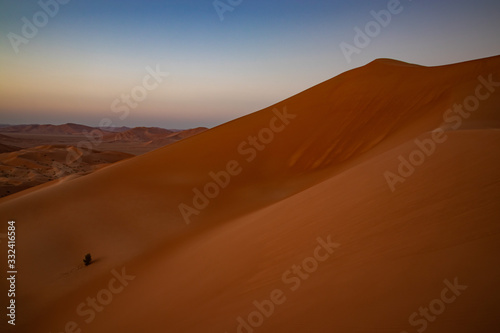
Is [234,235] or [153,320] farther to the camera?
[234,235]

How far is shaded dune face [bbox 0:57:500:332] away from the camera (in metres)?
2.36

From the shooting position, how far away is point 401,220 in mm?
3154

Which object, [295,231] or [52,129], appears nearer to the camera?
[295,231]

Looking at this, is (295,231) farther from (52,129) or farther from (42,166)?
(52,129)

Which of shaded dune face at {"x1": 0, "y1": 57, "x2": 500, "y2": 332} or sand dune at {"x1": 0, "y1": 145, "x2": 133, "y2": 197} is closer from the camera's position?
shaded dune face at {"x1": 0, "y1": 57, "x2": 500, "y2": 332}

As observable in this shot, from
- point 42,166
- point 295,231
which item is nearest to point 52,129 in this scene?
point 42,166

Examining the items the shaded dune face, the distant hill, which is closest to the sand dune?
the shaded dune face

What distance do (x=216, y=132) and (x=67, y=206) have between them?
8.51 meters

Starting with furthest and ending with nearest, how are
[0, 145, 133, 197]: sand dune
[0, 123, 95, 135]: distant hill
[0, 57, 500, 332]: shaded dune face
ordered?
1. [0, 123, 95, 135]: distant hill
2. [0, 145, 133, 197]: sand dune
3. [0, 57, 500, 332]: shaded dune face

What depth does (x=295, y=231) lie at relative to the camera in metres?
4.29

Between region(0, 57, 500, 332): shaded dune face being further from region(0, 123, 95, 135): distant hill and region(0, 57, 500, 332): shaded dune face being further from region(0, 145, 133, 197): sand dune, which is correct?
region(0, 123, 95, 135): distant hill

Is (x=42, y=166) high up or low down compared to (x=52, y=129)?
down

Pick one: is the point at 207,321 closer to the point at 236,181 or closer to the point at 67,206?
the point at 67,206

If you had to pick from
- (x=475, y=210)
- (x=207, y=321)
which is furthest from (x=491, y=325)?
(x=207, y=321)
